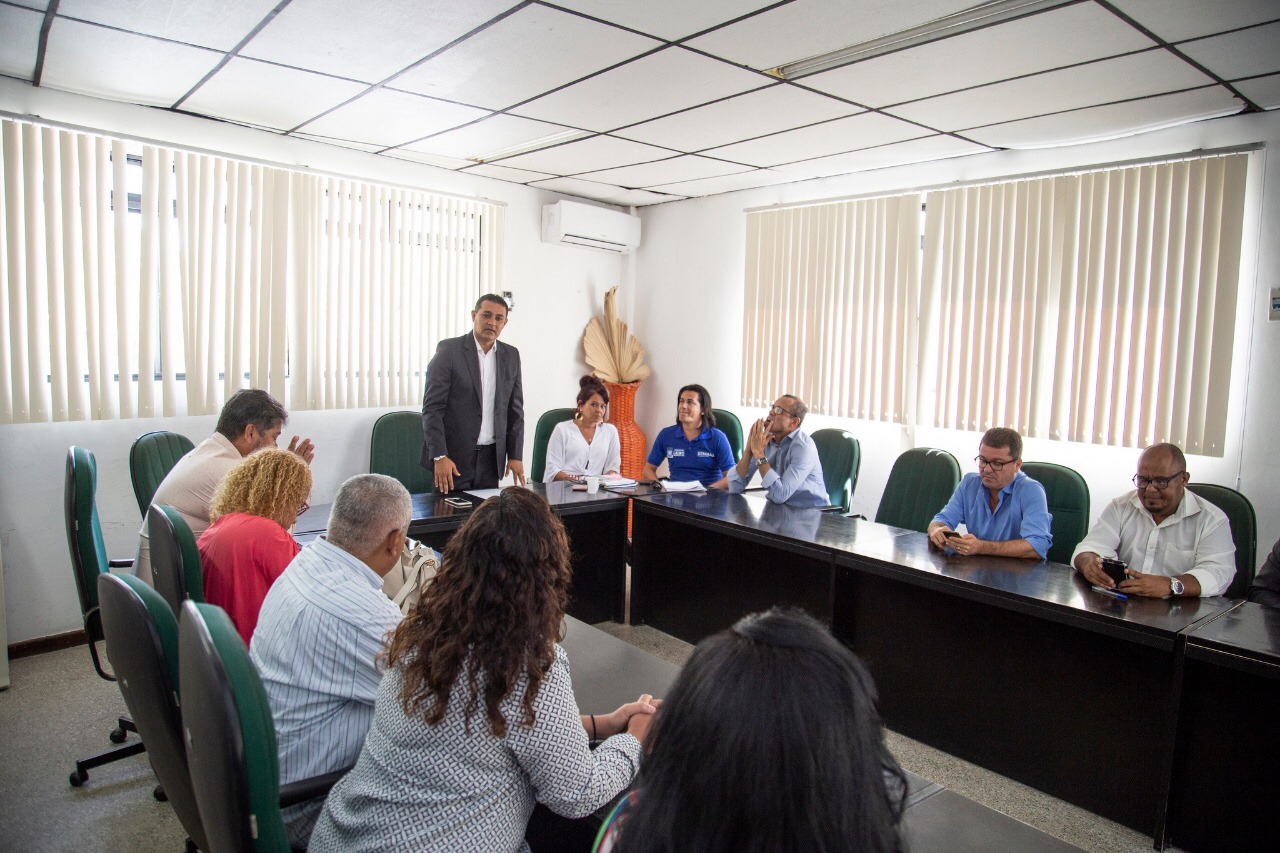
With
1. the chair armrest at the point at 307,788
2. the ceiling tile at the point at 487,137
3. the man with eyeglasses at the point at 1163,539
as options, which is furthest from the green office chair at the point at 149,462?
the man with eyeglasses at the point at 1163,539

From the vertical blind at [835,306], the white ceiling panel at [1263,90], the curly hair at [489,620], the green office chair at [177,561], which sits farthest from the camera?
the vertical blind at [835,306]

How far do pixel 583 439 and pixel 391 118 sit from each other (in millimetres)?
1969

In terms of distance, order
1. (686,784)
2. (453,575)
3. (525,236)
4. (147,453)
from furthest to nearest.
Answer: (525,236), (147,453), (453,575), (686,784)

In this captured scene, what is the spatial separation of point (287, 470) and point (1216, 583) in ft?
9.45

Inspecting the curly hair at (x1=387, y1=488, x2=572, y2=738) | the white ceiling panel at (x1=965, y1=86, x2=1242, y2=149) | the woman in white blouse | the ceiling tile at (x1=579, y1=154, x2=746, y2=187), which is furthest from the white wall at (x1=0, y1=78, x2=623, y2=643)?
Answer: the curly hair at (x1=387, y1=488, x2=572, y2=738)

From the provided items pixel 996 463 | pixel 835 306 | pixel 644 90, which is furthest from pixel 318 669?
pixel 835 306

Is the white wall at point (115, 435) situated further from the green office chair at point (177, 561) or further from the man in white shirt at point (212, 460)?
the green office chair at point (177, 561)

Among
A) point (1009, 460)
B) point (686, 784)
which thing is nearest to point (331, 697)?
point (686, 784)

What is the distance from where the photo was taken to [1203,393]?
3.70 m

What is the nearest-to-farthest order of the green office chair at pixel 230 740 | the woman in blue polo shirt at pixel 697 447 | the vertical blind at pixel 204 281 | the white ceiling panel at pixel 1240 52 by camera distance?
the green office chair at pixel 230 740, the white ceiling panel at pixel 1240 52, the vertical blind at pixel 204 281, the woman in blue polo shirt at pixel 697 447

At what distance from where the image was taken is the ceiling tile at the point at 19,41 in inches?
107

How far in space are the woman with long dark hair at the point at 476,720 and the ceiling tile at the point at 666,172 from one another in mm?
3707

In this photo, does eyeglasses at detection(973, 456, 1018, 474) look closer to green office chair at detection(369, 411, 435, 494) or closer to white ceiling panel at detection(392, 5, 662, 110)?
white ceiling panel at detection(392, 5, 662, 110)

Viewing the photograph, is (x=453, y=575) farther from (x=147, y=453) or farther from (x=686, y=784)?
(x=147, y=453)
